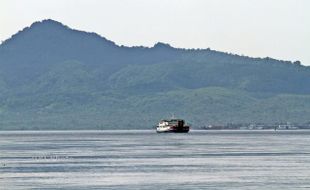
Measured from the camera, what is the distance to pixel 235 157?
15888 cm

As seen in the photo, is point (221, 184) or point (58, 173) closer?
point (221, 184)

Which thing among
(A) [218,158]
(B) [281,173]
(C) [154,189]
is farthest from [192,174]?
(A) [218,158]

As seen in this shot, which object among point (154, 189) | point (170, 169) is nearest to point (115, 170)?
point (170, 169)

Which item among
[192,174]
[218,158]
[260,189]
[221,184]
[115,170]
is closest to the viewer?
[260,189]

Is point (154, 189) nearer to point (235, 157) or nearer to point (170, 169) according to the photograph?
point (170, 169)

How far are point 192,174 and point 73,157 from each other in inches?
1881

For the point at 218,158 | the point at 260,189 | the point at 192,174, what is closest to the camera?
the point at 260,189

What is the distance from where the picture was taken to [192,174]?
119 meters

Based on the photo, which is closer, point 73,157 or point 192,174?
point 192,174

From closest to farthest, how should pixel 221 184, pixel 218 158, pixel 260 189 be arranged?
pixel 260 189 → pixel 221 184 → pixel 218 158

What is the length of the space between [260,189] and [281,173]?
815 inches

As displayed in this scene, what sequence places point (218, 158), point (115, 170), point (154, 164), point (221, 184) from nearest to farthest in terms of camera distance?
point (221, 184), point (115, 170), point (154, 164), point (218, 158)

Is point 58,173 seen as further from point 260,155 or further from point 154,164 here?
point 260,155

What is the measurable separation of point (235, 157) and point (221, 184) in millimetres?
53327
